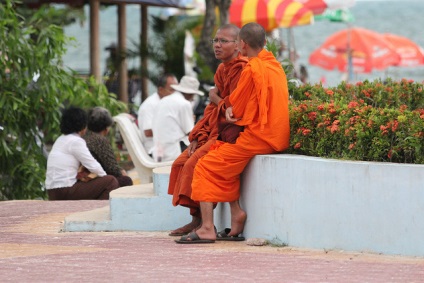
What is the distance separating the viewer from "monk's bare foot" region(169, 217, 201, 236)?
9.37 meters

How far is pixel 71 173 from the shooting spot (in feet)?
39.6

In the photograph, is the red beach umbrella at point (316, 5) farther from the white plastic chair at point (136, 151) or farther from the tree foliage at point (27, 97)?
the tree foliage at point (27, 97)

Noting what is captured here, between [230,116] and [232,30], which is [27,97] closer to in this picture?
[232,30]

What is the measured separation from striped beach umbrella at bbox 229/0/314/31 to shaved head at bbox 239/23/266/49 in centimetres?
1331

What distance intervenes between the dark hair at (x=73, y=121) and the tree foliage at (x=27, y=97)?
4.67 feet

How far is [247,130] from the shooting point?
871 centimetres

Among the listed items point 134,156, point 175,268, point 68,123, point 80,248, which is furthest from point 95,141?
point 175,268

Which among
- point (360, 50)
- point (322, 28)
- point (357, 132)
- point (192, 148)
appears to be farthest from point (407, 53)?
point (322, 28)

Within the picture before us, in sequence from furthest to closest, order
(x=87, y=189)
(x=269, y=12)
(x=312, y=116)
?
(x=269, y=12), (x=87, y=189), (x=312, y=116)

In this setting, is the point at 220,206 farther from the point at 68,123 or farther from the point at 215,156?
the point at 68,123

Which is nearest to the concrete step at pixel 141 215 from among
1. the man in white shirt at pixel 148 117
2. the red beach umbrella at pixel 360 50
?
the man in white shirt at pixel 148 117

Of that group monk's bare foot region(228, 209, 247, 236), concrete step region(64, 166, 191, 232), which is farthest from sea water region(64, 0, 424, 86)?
monk's bare foot region(228, 209, 247, 236)

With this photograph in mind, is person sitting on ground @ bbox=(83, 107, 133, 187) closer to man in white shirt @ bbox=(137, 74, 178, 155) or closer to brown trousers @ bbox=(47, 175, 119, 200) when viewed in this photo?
brown trousers @ bbox=(47, 175, 119, 200)

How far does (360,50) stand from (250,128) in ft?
89.5
